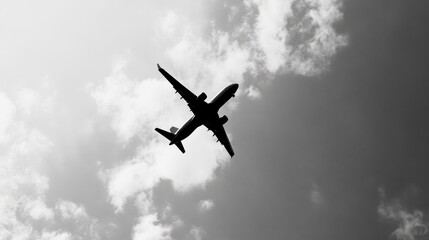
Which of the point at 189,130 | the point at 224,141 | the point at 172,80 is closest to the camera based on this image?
the point at 172,80

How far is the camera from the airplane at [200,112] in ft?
194

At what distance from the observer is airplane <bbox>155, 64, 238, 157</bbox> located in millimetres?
59125

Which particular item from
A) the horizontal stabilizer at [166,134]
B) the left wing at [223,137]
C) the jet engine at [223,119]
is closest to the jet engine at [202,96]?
the jet engine at [223,119]

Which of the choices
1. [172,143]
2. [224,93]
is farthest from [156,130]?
[224,93]

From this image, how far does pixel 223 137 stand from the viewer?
67000 millimetres

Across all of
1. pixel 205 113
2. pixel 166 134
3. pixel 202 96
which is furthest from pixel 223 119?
pixel 166 134

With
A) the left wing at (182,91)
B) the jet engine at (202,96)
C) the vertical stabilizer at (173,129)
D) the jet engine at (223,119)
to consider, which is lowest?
the jet engine at (223,119)

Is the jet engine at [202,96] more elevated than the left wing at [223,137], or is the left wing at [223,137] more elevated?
the jet engine at [202,96]

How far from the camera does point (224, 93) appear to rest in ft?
194

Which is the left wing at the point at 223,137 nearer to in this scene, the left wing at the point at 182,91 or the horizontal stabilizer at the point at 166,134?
the left wing at the point at 182,91

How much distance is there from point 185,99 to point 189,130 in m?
5.81

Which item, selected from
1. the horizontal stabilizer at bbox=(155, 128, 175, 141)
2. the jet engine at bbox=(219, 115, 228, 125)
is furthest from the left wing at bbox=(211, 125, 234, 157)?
the horizontal stabilizer at bbox=(155, 128, 175, 141)

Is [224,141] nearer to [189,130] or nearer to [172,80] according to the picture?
[189,130]

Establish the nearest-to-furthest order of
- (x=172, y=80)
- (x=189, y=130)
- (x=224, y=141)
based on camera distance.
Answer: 1. (x=172, y=80)
2. (x=189, y=130)
3. (x=224, y=141)
